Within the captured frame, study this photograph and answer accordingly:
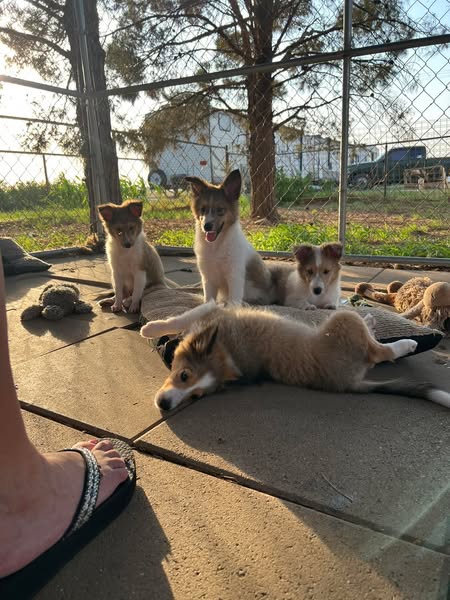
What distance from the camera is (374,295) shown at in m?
4.40

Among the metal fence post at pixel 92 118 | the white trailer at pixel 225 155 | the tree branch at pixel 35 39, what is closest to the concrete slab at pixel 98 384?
the metal fence post at pixel 92 118

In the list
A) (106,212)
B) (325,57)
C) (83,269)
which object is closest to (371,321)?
(106,212)

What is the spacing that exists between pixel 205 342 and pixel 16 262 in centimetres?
455

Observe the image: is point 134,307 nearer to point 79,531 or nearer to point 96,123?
point 79,531

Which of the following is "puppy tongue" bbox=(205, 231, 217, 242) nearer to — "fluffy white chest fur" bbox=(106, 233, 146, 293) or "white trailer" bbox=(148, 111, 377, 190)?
"fluffy white chest fur" bbox=(106, 233, 146, 293)

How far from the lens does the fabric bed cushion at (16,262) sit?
592cm

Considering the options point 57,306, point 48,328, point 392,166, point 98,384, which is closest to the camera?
point 98,384

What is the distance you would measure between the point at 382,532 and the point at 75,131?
317 inches

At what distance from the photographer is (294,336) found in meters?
2.57

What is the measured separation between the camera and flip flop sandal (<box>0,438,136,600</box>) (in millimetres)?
1225

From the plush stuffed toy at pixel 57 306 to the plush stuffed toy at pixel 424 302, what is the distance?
289cm

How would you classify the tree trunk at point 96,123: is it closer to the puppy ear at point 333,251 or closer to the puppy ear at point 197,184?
the puppy ear at point 197,184

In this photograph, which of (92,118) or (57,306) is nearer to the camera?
(57,306)

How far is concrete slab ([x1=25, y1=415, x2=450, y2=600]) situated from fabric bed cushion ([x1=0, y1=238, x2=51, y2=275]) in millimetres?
5127
